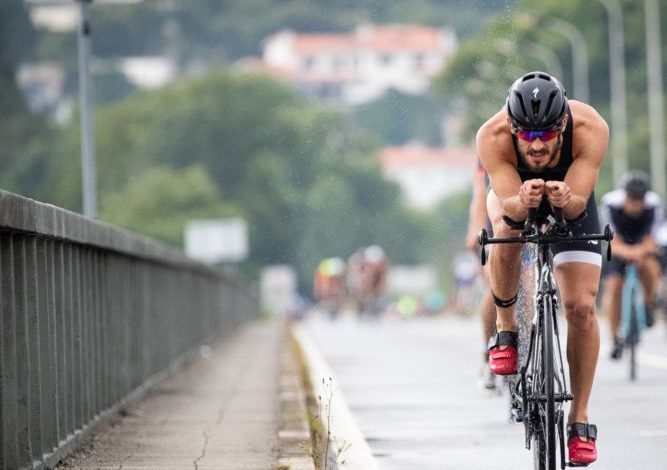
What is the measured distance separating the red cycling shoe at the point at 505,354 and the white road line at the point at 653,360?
927 cm

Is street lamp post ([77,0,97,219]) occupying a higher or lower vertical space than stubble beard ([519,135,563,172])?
higher

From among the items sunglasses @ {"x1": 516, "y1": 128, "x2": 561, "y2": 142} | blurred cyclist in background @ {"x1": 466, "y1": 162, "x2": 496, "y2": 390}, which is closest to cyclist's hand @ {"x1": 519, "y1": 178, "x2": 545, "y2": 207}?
sunglasses @ {"x1": 516, "y1": 128, "x2": 561, "y2": 142}

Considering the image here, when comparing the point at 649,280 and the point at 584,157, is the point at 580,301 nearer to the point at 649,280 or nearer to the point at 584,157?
the point at 584,157

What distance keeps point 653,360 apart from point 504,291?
10673mm

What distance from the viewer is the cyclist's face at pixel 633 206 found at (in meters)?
17.4

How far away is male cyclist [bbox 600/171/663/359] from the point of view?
1741 centimetres

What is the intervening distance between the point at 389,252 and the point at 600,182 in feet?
203

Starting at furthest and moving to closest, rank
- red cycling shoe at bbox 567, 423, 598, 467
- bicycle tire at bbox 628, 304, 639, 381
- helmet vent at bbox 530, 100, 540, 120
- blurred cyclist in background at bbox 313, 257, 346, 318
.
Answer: blurred cyclist in background at bbox 313, 257, 346, 318 → bicycle tire at bbox 628, 304, 639, 381 → red cycling shoe at bbox 567, 423, 598, 467 → helmet vent at bbox 530, 100, 540, 120

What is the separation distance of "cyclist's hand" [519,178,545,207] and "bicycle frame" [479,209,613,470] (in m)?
0.16

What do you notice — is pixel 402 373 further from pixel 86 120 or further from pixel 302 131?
pixel 302 131

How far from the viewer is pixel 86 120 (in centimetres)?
1877

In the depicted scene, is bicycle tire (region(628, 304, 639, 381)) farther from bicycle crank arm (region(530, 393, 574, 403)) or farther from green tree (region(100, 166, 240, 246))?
green tree (region(100, 166, 240, 246))

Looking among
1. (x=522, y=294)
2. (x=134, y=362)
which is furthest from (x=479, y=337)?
(x=522, y=294)

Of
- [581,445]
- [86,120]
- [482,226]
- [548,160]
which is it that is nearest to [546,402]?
[581,445]
